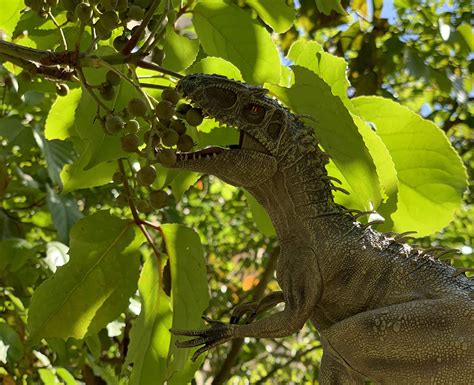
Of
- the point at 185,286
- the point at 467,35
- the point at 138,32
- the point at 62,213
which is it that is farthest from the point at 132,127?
the point at 467,35

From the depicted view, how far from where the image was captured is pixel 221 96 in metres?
1.00

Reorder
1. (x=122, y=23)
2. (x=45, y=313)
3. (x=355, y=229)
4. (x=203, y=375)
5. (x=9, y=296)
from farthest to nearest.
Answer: (x=203, y=375)
(x=9, y=296)
(x=45, y=313)
(x=122, y=23)
(x=355, y=229)

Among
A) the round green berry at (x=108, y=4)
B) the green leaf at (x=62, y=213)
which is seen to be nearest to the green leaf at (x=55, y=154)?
the green leaf at (x=62, y=213)

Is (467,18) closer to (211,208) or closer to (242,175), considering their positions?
(211,208)

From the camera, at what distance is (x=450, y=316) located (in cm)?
87

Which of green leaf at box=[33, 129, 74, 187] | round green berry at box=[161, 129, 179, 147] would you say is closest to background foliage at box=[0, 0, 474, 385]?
round green berry at box=[161, 129, 179, 147]

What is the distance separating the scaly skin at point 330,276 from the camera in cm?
87

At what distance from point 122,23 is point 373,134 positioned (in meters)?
0.39

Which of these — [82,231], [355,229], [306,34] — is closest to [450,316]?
[355,229]

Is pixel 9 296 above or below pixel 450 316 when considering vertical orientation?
above

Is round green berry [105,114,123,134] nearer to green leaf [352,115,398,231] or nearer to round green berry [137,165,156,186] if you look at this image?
round green berry [137,165,156,186]

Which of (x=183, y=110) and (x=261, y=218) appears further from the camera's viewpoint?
(x=261, y=218)

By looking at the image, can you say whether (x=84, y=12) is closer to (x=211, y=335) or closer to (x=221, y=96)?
(x=221, y=96)

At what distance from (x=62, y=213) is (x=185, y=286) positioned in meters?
0.99
